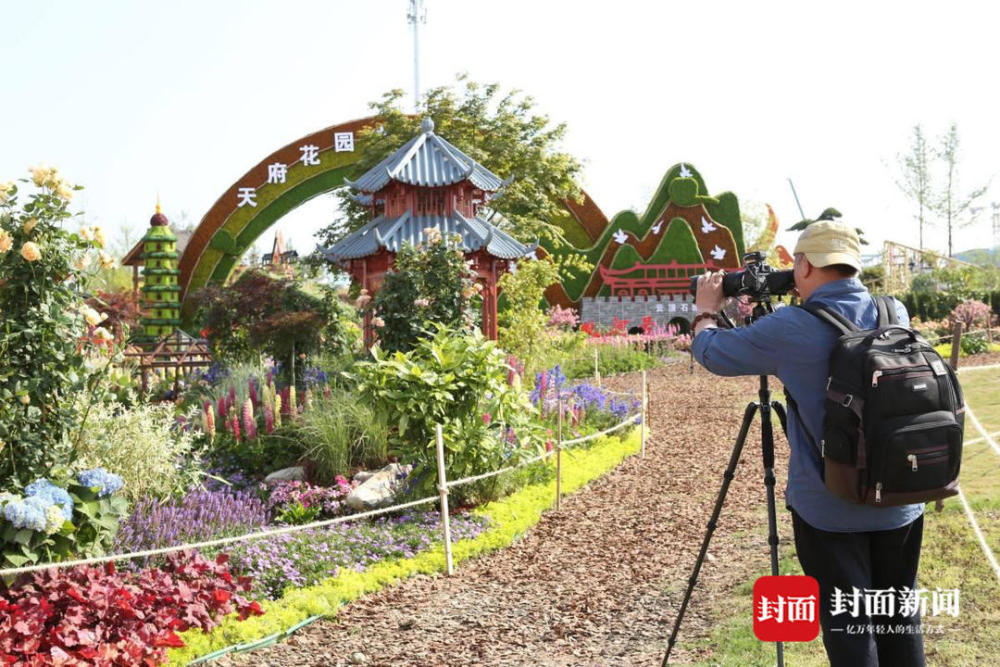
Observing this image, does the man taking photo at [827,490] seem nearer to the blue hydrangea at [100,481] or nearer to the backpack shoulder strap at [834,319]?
the backpack shoulder strap at [834,319]

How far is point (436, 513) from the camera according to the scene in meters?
6.28

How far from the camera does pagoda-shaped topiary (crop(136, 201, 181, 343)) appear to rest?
2339 cm

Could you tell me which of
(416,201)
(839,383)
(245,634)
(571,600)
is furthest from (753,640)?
(416,201)

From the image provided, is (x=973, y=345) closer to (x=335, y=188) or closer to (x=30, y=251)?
(x=335, y=188)

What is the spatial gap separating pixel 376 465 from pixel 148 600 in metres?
3.35

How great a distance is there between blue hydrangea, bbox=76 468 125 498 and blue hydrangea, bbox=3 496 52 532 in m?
0.35

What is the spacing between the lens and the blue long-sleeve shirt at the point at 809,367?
257 cm

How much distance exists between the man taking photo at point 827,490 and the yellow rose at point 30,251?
3.66 m

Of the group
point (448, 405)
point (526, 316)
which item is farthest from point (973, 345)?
point (448, 405)

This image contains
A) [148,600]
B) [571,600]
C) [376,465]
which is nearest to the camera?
[148,600]

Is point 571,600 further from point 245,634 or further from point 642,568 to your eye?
point 245,634

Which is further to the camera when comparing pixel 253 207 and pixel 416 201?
pixel 253 207

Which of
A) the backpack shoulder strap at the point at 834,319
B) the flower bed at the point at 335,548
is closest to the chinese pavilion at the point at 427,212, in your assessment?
the flower bed at the point at 335,548

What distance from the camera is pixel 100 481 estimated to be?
15.0 ft
